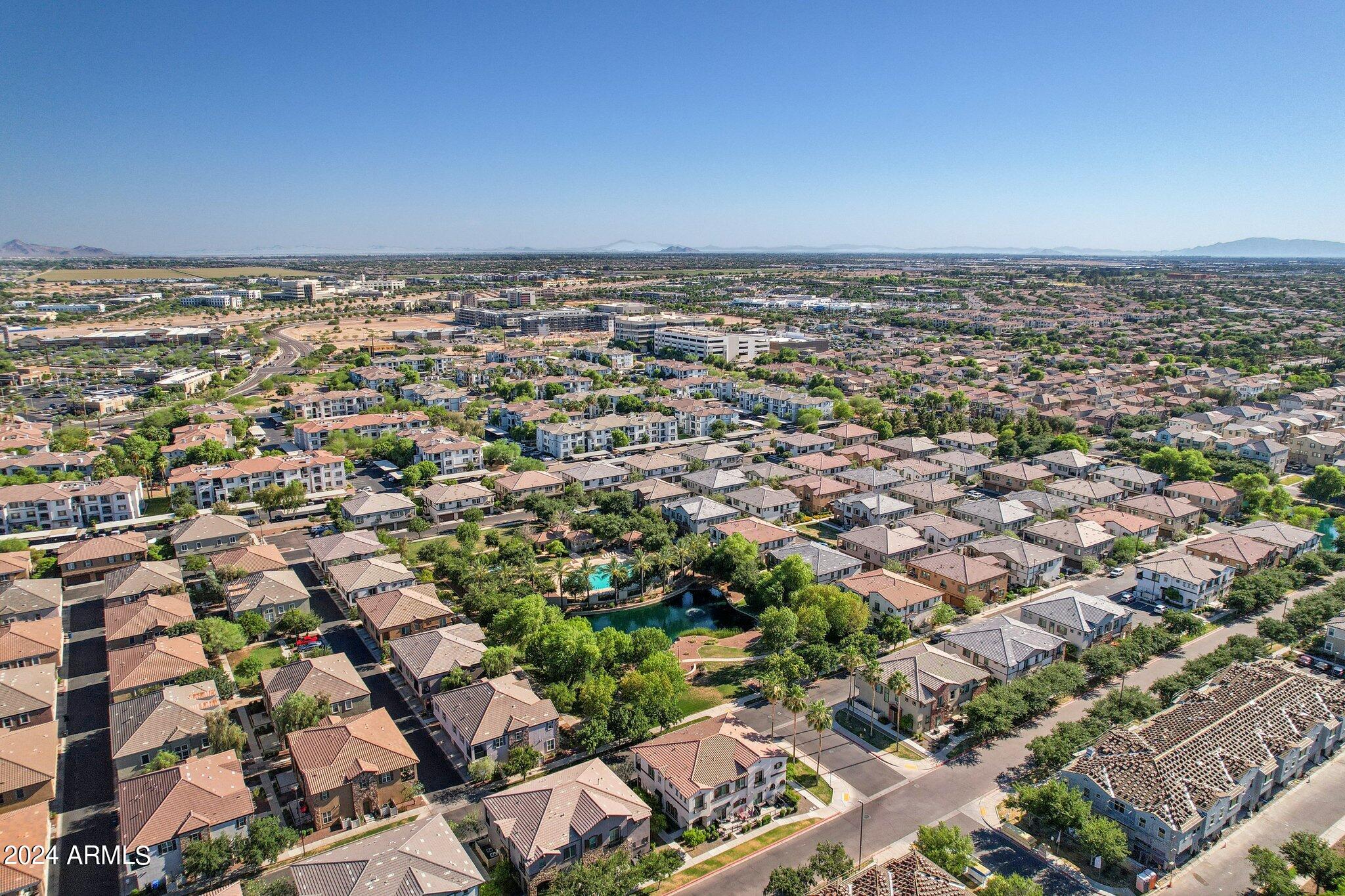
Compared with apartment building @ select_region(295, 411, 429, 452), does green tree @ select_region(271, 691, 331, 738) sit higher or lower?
lower

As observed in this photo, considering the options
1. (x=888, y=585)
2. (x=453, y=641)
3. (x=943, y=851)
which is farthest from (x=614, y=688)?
(x=888, y=585)

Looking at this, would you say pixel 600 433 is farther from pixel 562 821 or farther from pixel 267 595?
pixel 562 821

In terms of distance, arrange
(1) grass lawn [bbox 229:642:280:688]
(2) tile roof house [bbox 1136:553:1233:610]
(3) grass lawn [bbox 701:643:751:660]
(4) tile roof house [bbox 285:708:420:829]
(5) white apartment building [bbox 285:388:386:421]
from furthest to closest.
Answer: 1. (5) white apartment building [bbox 285:388:386:421]
2. (2) tile roof house [bbox 1136:553:1233:610]
3. (3) grass lawn [bbox 701:643:751:660]
4. (1) grass lawn [bbox 229:642:280:688]
5. (4) tile roof house [bbox 285:708:420:829]

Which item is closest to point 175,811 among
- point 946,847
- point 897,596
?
point 946,847

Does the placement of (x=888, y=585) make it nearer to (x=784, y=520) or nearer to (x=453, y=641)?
(x=784, y=520)

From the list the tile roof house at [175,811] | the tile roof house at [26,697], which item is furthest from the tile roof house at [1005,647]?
the tile roof house at [26,697]

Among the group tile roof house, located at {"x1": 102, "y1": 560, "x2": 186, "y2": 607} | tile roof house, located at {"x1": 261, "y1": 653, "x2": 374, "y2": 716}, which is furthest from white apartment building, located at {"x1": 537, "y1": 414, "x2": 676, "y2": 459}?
tile roof house, located at {"x1": 261, "y1": 653, "x2": 374, "y2": 716}

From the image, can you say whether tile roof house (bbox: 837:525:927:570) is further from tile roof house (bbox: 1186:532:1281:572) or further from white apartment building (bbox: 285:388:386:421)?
white apartment building (bbox: 285:388:386:421)
